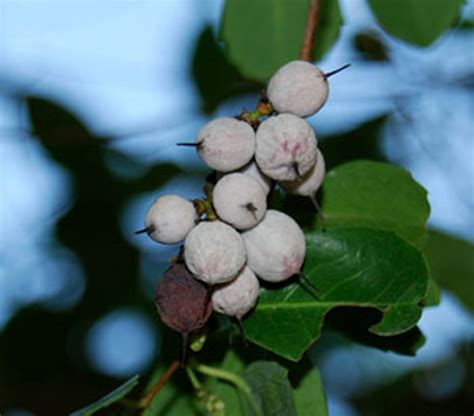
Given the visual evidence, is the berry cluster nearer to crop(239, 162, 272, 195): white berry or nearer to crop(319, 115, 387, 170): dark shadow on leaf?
crop(239, 162, 272, 195): white berry

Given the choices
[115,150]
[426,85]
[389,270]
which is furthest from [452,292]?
[389,270]

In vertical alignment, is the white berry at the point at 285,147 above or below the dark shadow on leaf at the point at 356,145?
above

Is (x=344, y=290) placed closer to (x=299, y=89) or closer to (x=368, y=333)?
(x=368, y=333)

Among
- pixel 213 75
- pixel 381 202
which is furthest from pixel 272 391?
pixel 213 75

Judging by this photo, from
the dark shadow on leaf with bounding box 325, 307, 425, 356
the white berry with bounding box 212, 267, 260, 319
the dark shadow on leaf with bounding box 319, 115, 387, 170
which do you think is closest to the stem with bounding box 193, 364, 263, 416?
the white berry with bounding box 212, 267, 260, 319

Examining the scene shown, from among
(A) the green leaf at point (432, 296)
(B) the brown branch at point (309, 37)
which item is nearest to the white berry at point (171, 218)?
(B) the brown branch at point (309, 37)

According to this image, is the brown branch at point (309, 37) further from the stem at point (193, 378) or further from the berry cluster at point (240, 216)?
the stem at point (193, 378)
